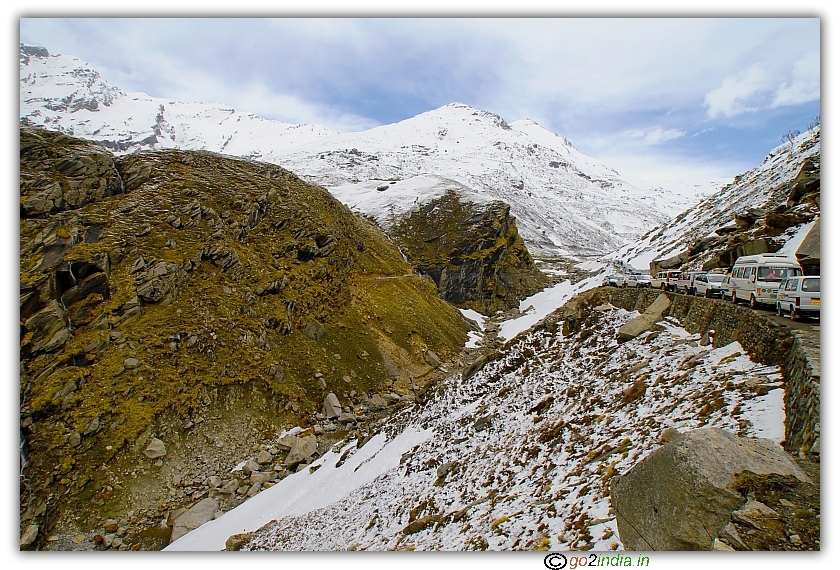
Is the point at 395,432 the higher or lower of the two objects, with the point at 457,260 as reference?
lower

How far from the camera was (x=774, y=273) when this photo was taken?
50.5 ft

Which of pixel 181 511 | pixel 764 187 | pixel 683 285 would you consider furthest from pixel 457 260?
pixel 181 511

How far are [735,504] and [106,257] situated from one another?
101 ft

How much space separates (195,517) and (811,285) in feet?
77.5

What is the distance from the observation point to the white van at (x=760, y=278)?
1403 cm

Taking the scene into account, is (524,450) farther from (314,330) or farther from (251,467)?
(314,330)

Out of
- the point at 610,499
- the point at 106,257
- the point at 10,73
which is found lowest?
the point at 610,499

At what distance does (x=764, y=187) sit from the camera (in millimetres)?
42875

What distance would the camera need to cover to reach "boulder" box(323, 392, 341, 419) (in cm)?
2627

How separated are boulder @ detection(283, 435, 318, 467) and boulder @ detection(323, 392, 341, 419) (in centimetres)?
266

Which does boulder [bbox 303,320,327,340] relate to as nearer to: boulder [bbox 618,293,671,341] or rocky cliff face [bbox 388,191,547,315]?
boulder [bbox 618,293,671,341]

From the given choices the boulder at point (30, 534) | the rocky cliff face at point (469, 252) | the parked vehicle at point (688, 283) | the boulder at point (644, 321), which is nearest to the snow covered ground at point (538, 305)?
the rocky cliff face at point (469, 252)

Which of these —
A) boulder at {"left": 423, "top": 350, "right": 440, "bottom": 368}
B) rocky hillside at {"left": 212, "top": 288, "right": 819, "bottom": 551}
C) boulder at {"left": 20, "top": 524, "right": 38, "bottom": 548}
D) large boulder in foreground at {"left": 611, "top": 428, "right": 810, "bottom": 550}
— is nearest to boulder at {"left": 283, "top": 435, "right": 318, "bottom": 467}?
rocky hillside at {"left": 212, "top": 288, "right": 819, "bottom": 551}

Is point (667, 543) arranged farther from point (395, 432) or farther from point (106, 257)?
point (106, 257)
